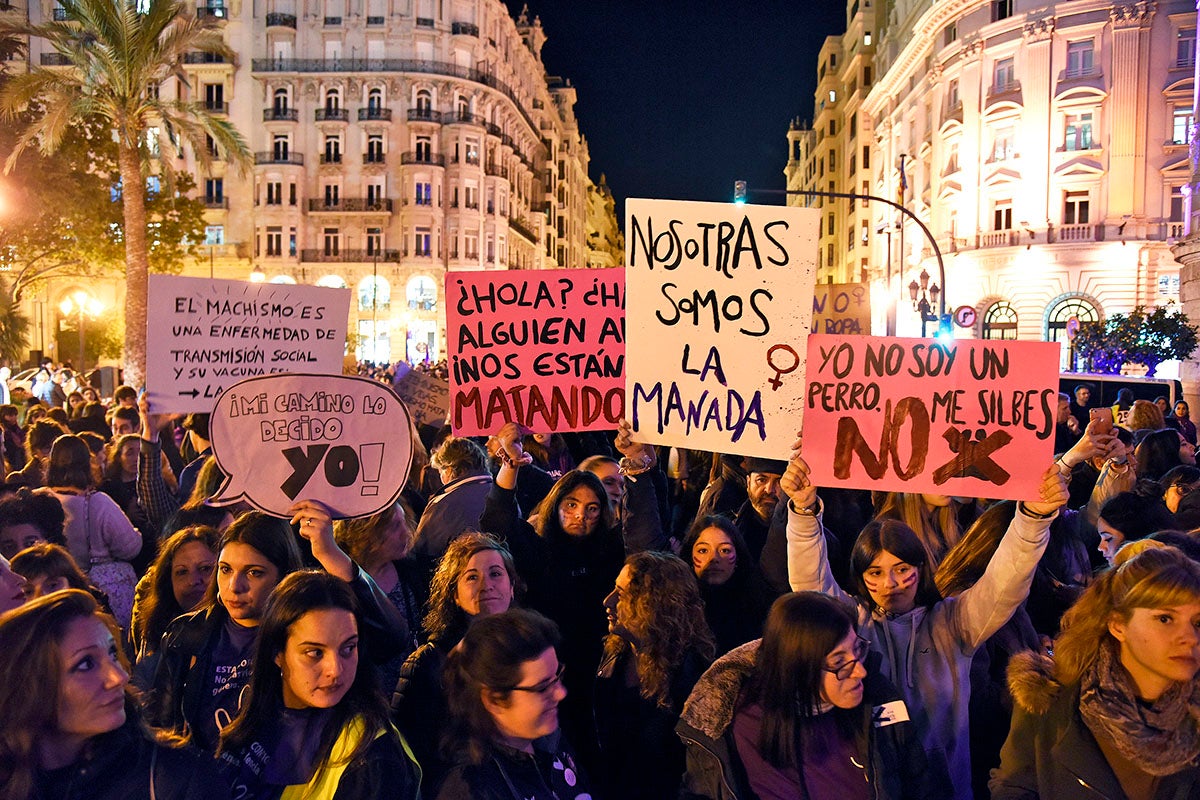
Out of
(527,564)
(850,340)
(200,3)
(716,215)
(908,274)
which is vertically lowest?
(527,564)

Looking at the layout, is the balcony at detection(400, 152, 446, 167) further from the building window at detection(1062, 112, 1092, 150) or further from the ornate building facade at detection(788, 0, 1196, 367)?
the building window at detection(1062, 112, 1092, 150)

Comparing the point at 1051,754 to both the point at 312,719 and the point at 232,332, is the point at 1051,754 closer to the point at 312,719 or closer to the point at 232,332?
the point at 312,719

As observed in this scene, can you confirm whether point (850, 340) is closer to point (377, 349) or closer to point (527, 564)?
point (527, 564)

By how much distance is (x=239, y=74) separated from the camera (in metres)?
53.6

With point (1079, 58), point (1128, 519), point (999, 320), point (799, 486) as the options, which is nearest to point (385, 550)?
point (799, 486)

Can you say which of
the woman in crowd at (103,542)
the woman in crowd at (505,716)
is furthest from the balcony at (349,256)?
the woman in crowd at (505,716)

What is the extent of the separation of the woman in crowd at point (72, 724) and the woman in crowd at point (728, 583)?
7.68 feet

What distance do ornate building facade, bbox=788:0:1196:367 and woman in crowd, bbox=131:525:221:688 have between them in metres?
34.8

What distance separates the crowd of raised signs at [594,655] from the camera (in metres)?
2.59

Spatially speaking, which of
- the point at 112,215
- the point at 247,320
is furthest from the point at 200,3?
the point at 247,320

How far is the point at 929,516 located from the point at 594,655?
5.75 feet

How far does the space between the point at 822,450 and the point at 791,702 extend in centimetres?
127

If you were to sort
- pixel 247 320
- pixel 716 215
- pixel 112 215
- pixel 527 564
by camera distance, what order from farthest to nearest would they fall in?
pixel 112 215
pixel 247 320
pixel 527 564
pixel 716 215

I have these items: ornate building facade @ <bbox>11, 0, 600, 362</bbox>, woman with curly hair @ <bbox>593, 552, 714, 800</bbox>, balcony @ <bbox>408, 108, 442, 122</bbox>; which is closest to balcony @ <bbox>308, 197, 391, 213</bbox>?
ornate building facade @ <bbox>11, 0, 600, 362</bbox>
